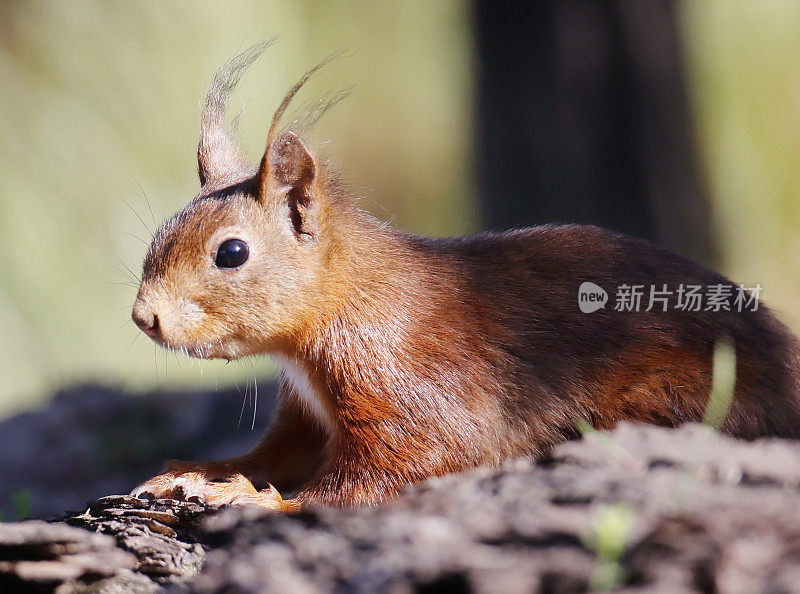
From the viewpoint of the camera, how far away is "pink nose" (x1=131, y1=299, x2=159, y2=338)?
3.22m

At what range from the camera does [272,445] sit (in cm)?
377

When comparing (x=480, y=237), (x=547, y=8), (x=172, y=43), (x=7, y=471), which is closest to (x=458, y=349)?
(x=480, y=237)

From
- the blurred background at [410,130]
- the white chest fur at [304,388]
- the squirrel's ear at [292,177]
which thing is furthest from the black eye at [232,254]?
the blurred background at [410,130]

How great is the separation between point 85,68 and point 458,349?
7057 mm

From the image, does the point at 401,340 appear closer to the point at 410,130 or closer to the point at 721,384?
the point at 721,384

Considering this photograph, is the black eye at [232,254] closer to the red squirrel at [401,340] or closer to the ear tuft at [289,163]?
the red squirrel at [401,340]

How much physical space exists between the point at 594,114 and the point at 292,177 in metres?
4.62

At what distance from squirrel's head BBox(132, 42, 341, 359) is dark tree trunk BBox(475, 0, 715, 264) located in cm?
444

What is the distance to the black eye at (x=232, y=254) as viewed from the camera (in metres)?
3.38

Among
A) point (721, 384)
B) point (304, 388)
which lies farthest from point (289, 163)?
point (721, 384)

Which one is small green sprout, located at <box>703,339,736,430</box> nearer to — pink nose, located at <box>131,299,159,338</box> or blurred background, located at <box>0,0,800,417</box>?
pink nose, located at <box>131,299,159,338</box>

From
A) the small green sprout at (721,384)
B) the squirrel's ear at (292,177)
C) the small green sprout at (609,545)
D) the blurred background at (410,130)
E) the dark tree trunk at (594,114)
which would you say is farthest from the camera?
the blurred background at (410,130)

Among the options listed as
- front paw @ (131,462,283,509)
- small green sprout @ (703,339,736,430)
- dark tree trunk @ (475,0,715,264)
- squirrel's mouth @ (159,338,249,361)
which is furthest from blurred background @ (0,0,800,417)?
small green sprout @ (703,339,736,430)

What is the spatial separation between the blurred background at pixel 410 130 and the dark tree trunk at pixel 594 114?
0.05 ft
